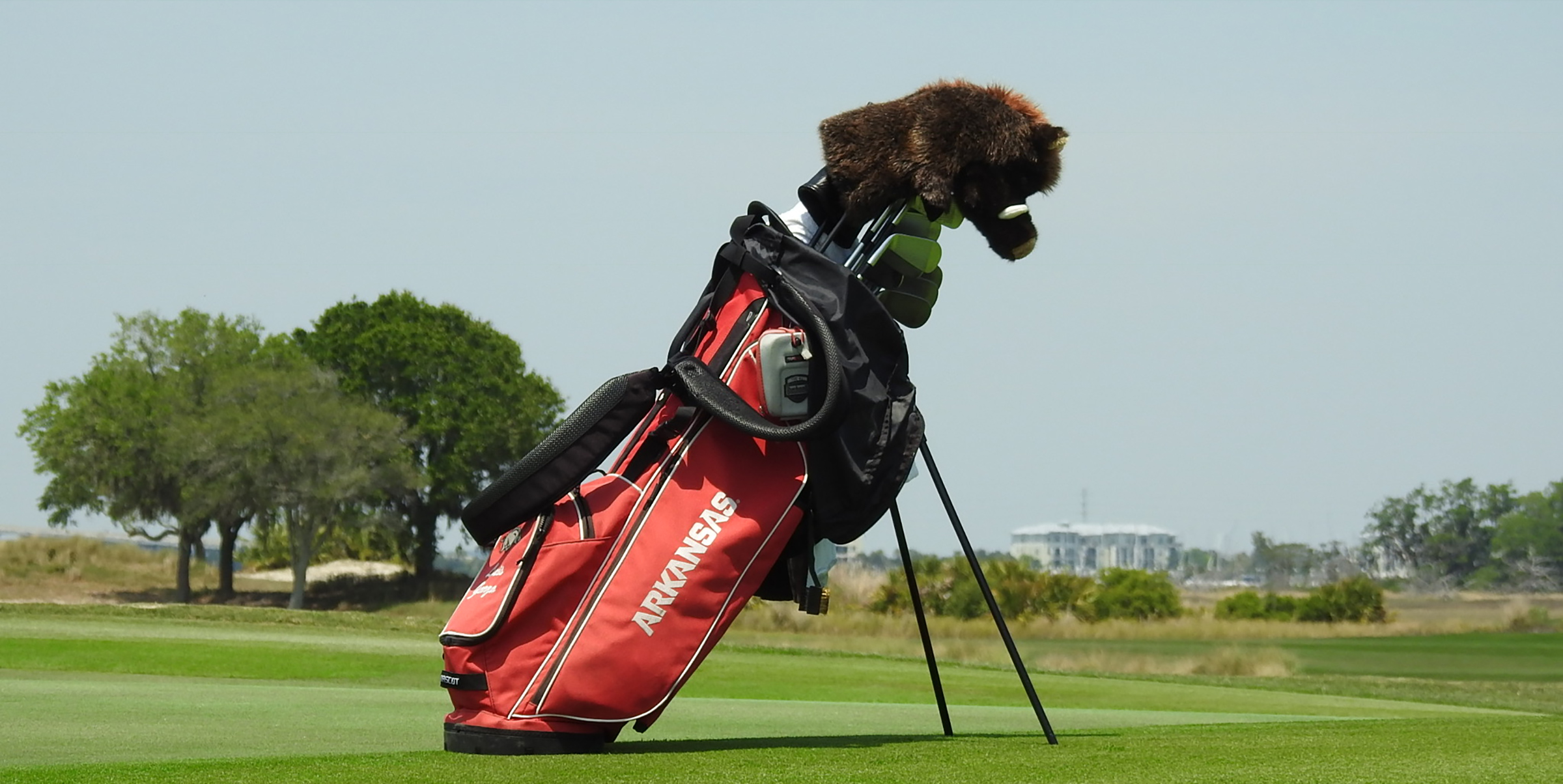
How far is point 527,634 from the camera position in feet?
14.6

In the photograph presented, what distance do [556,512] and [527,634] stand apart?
380mm

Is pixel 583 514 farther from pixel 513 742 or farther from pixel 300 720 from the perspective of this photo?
pixel 300 720

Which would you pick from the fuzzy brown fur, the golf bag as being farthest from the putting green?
the fuzzy brown fur

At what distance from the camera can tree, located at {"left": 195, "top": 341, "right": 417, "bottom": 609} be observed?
134ft

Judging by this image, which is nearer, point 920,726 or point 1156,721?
point 920,726

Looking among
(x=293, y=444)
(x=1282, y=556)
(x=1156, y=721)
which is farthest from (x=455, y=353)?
(x=1282, y=556)

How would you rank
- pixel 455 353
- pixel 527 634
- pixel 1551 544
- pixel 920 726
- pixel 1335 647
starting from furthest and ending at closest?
1. pixel 1551 544
2. pixel 455 353
3. pixel 1335 647
4. pixel 920 726
5. pixel 527 634

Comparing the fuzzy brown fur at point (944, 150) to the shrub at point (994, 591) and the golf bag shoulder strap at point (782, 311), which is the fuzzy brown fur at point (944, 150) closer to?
the golf bag shoulder strap at point (782, 311)

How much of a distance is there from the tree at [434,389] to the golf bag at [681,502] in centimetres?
4160

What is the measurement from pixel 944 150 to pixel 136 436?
41.2m

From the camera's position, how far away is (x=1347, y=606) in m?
38.8

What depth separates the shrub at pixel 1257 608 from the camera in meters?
39.8

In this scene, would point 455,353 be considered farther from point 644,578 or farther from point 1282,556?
point 1282,556

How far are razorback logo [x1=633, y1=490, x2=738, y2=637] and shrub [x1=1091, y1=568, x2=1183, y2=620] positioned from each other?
3283 cm
